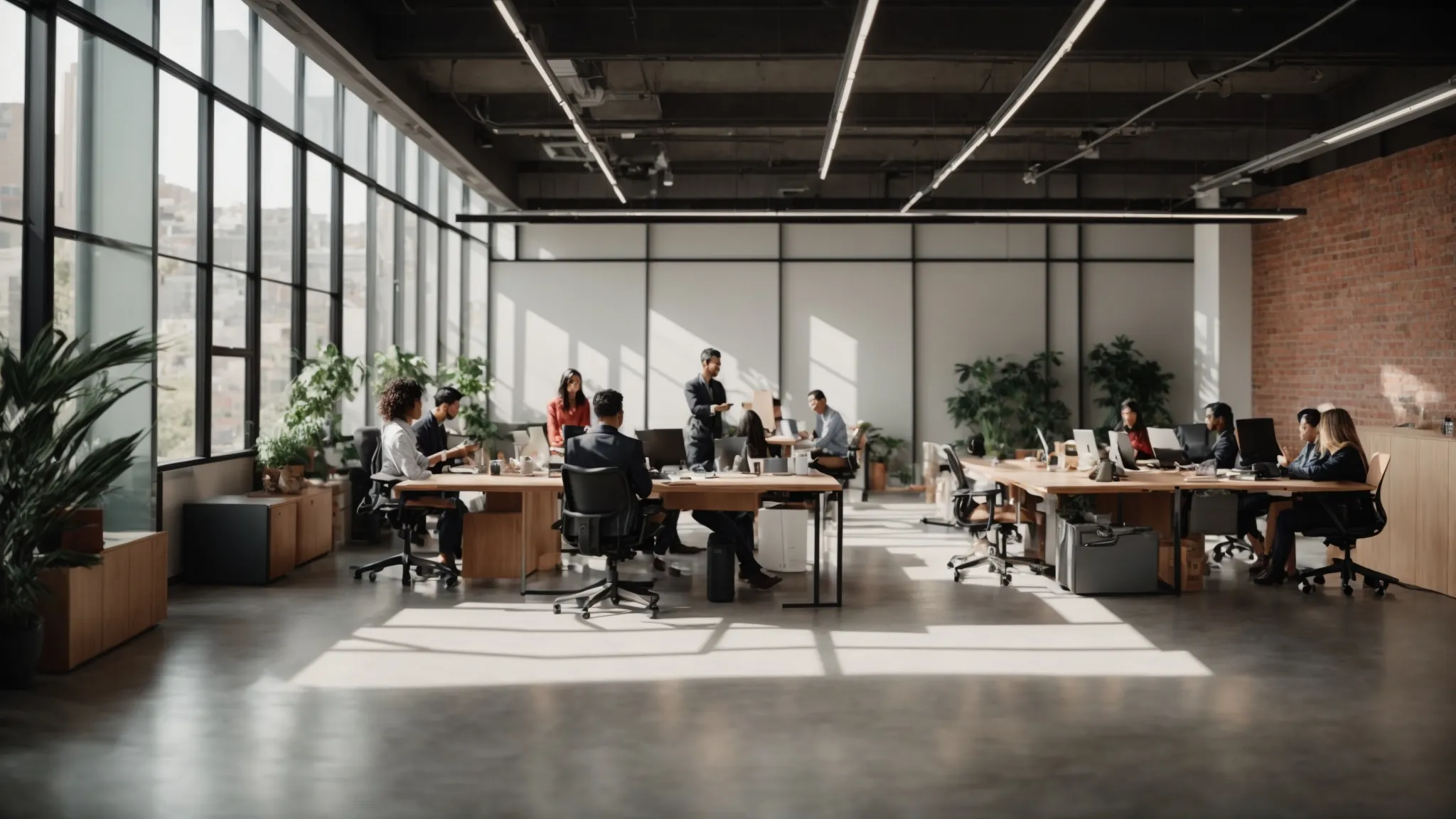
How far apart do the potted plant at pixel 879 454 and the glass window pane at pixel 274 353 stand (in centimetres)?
773

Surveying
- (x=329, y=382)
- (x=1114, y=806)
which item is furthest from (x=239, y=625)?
(x=1114, y=806)

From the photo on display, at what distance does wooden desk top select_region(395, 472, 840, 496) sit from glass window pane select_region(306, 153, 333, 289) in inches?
126

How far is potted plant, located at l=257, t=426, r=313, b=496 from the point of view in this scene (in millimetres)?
8258

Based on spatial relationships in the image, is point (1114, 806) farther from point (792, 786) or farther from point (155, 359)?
Answer: point (155, 359)

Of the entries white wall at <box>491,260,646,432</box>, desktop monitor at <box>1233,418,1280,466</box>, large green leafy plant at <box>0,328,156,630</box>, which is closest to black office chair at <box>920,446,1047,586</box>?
desktop monitor at <box>1233,418,1280,466</box>

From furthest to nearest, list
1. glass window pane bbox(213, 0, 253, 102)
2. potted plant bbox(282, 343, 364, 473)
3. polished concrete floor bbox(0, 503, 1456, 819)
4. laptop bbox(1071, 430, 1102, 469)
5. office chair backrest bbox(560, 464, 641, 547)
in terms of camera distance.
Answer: potted plant bbox(282, 343, 364, 473) < laptop bbox(1071, 430, 1102, 469) < glass window pane bbox(213, 0, 253, 102) < office chair backrest bbox(560, 464, 641, 547) < polished concrete floor bbox(0, 503, 1456, 819)

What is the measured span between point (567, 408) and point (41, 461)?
458cm

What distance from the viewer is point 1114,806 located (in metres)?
3.63

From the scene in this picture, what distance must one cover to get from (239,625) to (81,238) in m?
2.31

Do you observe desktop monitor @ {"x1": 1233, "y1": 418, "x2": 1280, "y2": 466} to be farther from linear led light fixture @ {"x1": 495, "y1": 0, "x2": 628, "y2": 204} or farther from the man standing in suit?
linear led light fixture @ {"x1": 495, "y1": 0, "x2": 628, "y2": 204}

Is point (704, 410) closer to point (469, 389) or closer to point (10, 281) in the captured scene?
point (469, 389)

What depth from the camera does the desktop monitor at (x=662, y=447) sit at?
7734 mm

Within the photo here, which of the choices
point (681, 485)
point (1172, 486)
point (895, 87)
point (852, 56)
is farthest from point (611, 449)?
point (895, 87)

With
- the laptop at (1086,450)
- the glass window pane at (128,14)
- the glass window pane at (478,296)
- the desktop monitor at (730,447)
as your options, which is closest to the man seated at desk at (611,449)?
the desktop monitor at (730,447)
